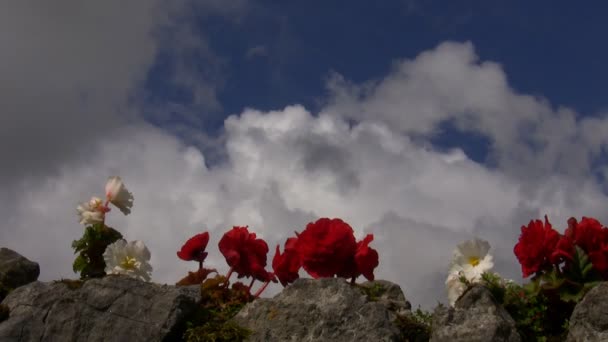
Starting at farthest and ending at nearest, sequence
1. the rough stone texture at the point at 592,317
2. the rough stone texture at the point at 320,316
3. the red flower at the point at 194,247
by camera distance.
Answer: the red flower at the point at 194,247
the rough stone texture at the point at 320,316
the rough stone texture at the point at 592,317

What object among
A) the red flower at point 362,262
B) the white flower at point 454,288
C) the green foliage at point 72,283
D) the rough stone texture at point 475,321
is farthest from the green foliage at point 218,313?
the white flower at point 454,288

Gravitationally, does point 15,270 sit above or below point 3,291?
above

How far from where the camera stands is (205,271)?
18.9 ft

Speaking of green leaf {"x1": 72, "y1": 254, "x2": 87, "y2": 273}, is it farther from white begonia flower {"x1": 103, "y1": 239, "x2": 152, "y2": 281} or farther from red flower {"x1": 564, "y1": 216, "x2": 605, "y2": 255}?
red flower {"x1": 564, "y1": 216, "x2": 605, "y2": 255}

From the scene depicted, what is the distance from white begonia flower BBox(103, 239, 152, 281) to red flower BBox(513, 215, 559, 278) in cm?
278

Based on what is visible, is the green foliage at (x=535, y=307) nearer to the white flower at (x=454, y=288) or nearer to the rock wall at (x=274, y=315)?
the rock wall at (x=274, y=315)

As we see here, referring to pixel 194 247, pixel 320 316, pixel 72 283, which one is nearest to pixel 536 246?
pixel 320 316

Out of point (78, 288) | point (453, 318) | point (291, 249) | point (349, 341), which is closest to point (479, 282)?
point (453, 318)

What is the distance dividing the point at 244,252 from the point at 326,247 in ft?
2.38

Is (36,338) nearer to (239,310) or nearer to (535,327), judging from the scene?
(239,310)

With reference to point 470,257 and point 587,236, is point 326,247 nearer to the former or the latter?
point 470,257

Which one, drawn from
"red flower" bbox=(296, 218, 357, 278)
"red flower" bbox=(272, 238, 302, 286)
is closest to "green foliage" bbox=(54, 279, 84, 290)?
"red flower" bbox=(272, 238, 302, 286)

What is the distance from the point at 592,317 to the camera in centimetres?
441

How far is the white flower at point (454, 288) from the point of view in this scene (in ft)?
17.0
